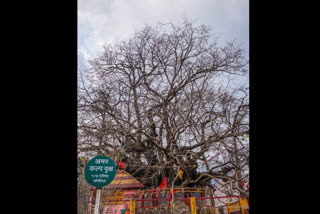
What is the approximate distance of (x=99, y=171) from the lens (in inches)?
137

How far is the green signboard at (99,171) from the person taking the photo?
3443 millimetres

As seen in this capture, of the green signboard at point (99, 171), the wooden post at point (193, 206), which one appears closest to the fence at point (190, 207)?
the wooden post at point (193, 206)

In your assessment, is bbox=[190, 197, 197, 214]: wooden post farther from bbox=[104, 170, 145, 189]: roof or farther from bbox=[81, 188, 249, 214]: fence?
bbox=[104, 170, 145, 189]: roof

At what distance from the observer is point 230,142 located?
Result: 254 inches

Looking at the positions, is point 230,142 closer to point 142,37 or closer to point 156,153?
point 156,153

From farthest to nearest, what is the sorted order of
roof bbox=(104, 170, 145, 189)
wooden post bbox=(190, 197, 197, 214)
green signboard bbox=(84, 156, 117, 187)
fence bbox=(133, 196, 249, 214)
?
roof bbox=(104, 170, 145, 189), fence bbox=(133, 196, 249, 214), wooden post bbox=(190, 197, 197, 214), green signboard bbox=(84, 156, 117, 187)

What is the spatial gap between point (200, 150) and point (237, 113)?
53.7 inches

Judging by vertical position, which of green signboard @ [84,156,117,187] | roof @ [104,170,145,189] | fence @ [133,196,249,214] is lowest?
fence @ [133,196,249,214]

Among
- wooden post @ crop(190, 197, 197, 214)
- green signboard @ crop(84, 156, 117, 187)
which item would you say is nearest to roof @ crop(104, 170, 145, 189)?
wooden post @ crop(190, 197, 197, 214)

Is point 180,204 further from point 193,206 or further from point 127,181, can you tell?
point 127,181

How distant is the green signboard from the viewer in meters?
3.44

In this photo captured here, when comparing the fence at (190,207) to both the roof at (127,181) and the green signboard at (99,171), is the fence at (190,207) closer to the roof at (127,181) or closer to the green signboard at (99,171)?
the roof at (127,181)
